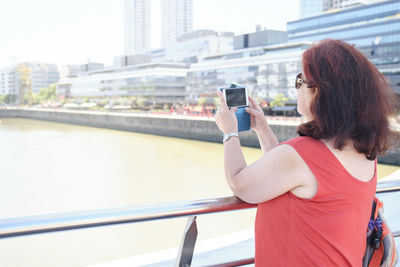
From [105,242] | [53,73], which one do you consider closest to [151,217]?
[105,242]

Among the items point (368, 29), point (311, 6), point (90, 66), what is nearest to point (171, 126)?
point (368, 29)

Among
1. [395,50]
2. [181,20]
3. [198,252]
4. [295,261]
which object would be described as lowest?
[198,252]

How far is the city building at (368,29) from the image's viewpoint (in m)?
40.2

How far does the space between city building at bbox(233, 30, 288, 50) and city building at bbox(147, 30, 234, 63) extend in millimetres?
23918

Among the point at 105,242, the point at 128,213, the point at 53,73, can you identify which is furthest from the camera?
the point at 53,73

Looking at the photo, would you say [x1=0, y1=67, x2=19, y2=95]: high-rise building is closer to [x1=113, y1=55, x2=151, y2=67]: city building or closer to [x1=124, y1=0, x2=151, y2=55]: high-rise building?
[x1=124, y1=0, x2=151, y2=55]: high-rise building

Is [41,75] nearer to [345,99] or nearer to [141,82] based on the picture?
[141,82]

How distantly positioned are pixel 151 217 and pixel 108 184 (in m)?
11.7

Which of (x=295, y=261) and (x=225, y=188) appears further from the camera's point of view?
(x=225, y=188)

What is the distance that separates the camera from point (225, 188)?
1177cm

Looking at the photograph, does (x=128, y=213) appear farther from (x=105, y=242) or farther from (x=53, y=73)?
(x=53, y=73)

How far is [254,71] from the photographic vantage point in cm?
5153

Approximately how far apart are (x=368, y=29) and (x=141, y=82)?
3954cm

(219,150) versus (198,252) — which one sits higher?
(198,252)
